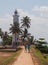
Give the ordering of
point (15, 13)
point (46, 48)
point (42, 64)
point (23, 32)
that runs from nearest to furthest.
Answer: point (42, 64)
point (46, 48)
point (23, 32)
point (15, 13)

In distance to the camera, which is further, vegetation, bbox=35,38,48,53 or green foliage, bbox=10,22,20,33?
green foliage, bbox=10,22,20,33

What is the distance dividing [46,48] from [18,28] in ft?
102

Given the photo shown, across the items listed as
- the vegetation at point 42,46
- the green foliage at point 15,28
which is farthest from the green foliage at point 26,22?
the vegetation at point 42,46

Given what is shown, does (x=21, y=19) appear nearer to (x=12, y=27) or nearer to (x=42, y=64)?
(x=12, y=27)

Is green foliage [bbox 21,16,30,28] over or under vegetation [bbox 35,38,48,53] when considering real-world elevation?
over

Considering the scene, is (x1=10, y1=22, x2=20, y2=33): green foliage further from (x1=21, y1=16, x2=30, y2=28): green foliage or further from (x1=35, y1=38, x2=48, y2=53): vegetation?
(x1=35, y1=38, x2=48, y2=53): vegetation

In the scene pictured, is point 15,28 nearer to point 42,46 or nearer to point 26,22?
point 26,22

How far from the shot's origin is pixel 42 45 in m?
49.0

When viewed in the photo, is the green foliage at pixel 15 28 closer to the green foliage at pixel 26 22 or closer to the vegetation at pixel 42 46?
the green foliage at pixel 26 22

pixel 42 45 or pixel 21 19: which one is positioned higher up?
pixel 21 19

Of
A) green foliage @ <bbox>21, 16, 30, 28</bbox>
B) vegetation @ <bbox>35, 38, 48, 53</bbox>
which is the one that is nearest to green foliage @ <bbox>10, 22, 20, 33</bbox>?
green foliage @ <bbox>21, 16, 30, 28</bbox>

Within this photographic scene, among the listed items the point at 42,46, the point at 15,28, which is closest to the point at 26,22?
the point at 15,28

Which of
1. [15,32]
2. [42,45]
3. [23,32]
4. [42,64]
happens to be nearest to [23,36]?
[23,32]

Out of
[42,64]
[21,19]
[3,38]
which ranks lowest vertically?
[42,64]
